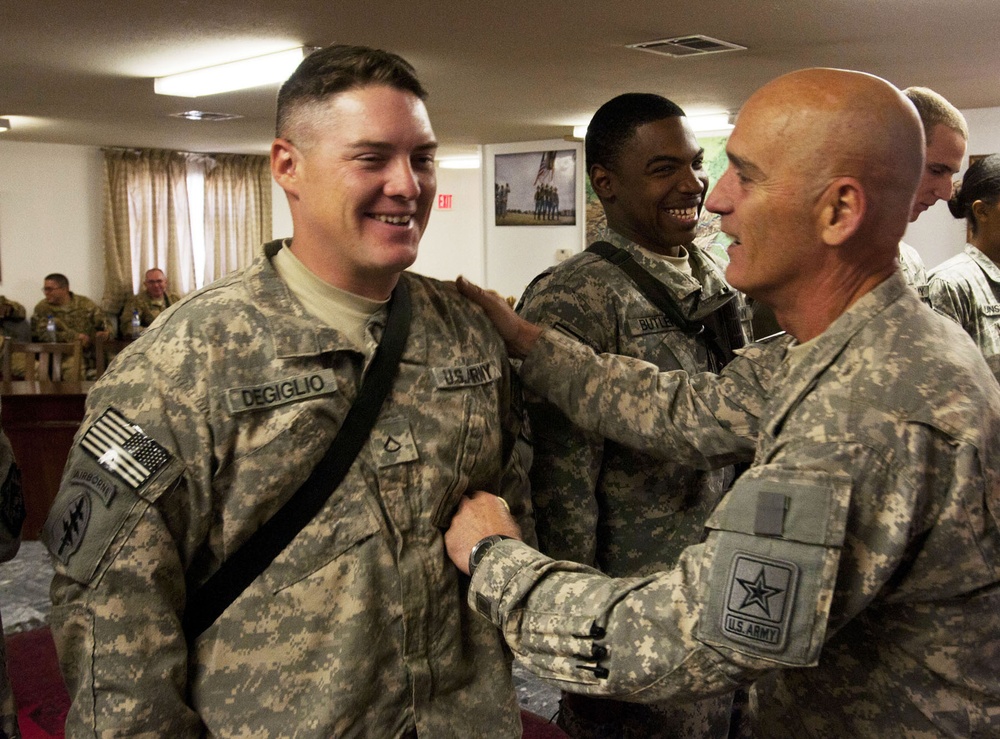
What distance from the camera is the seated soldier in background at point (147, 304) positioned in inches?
484

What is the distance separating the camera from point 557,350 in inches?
78.5

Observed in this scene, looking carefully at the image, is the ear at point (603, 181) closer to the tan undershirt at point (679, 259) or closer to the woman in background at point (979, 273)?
the tan undershirt at point (679, 259)

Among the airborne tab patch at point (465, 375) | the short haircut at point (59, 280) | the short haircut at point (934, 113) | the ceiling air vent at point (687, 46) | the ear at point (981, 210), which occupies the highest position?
the ceiling air vent at point (687, 46)

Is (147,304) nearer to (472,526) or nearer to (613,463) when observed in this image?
(613,463)

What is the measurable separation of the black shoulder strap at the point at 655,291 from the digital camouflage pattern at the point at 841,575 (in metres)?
0.79

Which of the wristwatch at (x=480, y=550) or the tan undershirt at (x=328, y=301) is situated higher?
the tan undershirt at (x=328, y=301)

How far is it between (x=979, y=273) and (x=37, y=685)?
406 centimetres

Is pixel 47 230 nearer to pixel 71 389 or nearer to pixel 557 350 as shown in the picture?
pixel 71 389

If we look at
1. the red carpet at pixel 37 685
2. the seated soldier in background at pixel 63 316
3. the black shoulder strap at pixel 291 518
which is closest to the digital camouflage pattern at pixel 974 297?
the black shoulder strap at pixel 291 518

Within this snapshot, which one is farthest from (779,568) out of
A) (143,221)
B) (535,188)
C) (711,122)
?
(143,221)

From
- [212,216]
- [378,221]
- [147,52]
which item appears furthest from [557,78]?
[212,216]

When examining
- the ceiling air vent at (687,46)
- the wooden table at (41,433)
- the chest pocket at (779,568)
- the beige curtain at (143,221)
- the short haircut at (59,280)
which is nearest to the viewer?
the chest pocket at (779,568)

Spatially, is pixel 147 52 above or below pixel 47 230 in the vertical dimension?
above

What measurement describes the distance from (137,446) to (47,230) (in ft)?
41.9
